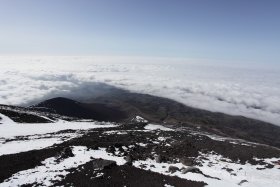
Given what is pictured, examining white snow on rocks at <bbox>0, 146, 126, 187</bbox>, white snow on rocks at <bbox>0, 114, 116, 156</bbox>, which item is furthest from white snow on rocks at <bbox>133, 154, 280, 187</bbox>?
white snow on rocks at <bbox>0, 114, 116, 156</bbox>

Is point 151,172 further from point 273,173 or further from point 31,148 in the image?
point 31,148

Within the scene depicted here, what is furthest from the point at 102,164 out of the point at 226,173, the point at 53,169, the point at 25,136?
the point at 25,136

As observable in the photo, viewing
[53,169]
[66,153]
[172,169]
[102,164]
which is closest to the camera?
[53,169]

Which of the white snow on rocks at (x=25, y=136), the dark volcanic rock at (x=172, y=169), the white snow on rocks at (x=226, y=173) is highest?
the dark volcanic rock at (x=172, y=169)

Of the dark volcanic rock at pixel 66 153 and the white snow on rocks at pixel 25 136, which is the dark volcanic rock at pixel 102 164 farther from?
the white snow on rocks at pixel 25 136

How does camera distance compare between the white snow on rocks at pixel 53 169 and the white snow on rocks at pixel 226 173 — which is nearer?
the white snow on rocks at pixel 53 169

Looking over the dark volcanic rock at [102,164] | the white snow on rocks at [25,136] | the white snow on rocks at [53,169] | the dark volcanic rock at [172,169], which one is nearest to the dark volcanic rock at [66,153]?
the white snow on rocks at [53,169]

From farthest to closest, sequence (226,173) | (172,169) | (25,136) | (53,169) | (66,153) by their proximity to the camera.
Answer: (25,136), (66,153), (226,173), (172,169), (53,169)

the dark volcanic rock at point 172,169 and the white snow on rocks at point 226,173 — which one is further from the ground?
the dark volcanic rock at point 172,169

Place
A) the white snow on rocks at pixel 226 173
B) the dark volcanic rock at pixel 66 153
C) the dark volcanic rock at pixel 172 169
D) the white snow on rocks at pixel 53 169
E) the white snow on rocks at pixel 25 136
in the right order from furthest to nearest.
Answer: the white snow on rocks at pixel 25 136 < the dark volcanic rock at pixel 66 153 < the dark volcanic rock at pixel 172 169 < the white snow on rocks at pixel 226 173 < the white snow on rocks at pixel 53 169

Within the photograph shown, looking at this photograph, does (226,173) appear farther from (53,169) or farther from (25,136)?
(25,136)

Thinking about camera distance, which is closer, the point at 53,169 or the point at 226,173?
the point at 53,169
